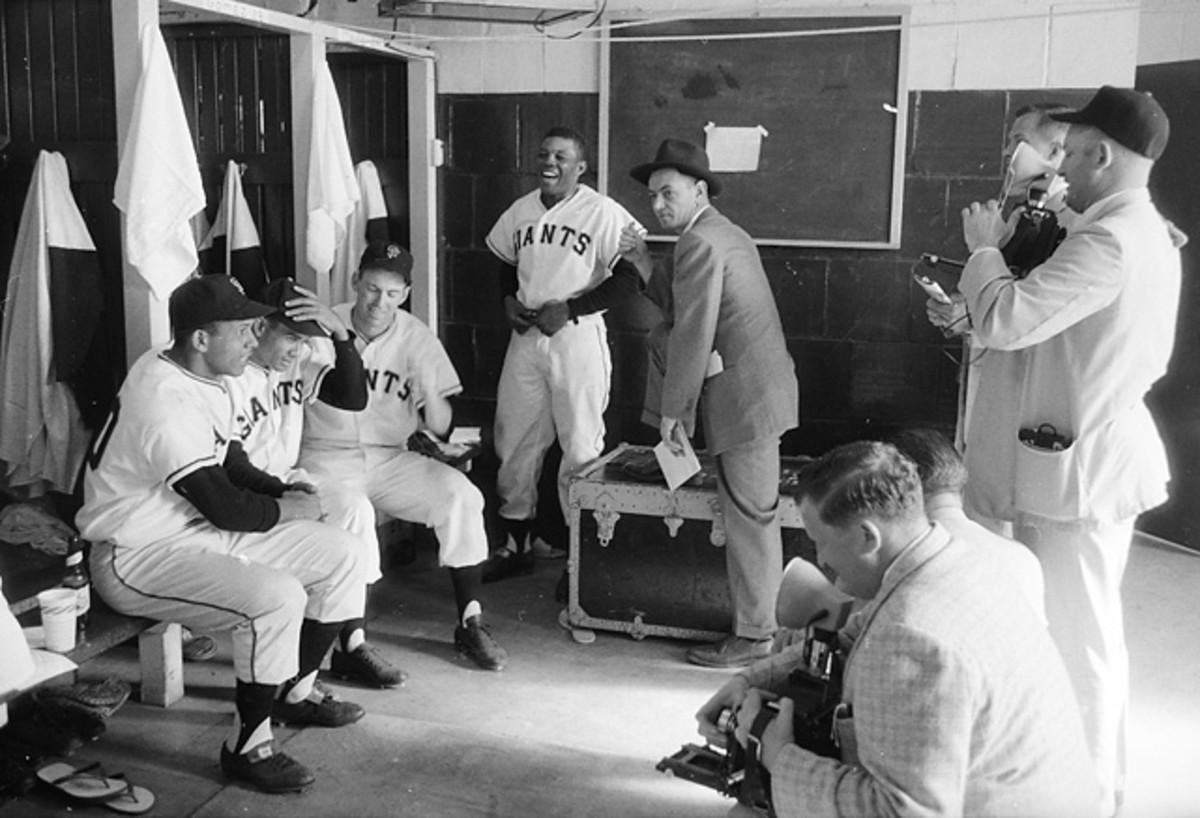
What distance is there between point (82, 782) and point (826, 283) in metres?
3.26

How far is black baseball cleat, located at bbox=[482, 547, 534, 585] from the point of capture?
15.6 ft

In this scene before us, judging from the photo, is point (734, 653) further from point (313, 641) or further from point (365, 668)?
point (313, 641)

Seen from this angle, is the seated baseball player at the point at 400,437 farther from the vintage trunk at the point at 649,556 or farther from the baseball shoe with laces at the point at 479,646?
the vintage trunk at the point at 649,556

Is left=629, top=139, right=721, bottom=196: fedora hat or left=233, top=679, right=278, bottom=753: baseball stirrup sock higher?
left=629, top=139, right=721, bottom=196: fedora hat

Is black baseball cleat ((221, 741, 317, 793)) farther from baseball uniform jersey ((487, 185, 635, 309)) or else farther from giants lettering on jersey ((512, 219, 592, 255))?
giants lettering on jersey ((512, 219, 592, 255))

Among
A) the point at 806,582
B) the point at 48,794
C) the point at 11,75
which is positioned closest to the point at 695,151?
the point at 806,582

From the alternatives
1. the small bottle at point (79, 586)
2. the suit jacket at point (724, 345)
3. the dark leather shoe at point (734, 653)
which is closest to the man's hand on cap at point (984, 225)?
the suit jacket at point (724, 345)

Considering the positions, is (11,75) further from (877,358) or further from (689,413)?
(877,358)

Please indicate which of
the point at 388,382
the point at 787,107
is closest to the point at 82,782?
the point at 388,382

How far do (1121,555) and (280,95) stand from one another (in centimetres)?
322

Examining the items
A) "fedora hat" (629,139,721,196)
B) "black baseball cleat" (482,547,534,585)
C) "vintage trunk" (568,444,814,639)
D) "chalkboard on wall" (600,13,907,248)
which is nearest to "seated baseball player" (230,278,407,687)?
"vintage trunk" (568,444,814,639)

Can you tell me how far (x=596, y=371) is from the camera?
4711mm

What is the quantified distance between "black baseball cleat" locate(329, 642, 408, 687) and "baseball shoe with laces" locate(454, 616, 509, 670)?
0.23 m

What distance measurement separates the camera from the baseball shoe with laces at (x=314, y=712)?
3.44m
